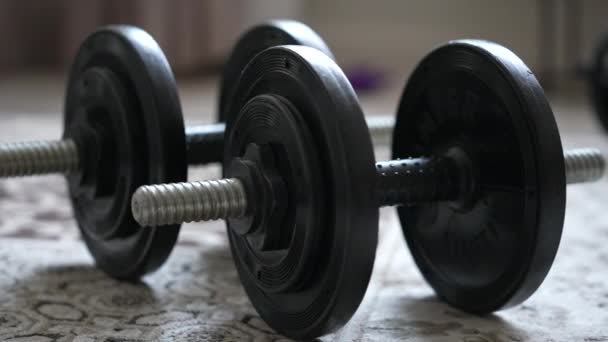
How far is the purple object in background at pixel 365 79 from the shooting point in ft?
10.6

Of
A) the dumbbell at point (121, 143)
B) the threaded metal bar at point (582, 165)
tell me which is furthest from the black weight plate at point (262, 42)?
the threaded metal bar at point (582, 165)

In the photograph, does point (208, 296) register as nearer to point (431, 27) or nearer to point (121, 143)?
point (121, 143)

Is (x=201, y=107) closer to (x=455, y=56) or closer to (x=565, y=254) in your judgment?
(x=565, y=254)

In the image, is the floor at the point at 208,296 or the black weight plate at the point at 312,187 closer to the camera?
the black weight plate at the point at 312,187

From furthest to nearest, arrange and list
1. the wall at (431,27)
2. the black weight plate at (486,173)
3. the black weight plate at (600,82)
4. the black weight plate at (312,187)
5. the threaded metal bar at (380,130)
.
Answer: the wall at (431,27) < the black weight plate at (600,82) < the threaded metal bar at (380,130) < the black weight plate at (486,173) < the black weight plate at (312,187)

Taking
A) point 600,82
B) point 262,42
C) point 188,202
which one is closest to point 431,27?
point 600,82

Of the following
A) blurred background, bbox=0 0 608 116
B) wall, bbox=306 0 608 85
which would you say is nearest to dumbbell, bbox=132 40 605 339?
blurred background, bbox=0 0 608 116

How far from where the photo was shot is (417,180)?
1.07 m

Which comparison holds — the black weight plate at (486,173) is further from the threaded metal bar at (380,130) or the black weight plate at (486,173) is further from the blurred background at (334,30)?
the blurred background at (334,30)

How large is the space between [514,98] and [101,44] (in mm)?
565

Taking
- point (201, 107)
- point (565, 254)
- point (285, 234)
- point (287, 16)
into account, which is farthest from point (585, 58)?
point (285, 234)

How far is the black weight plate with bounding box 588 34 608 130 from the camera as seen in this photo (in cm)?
220

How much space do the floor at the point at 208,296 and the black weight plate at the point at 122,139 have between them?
0.07 metres

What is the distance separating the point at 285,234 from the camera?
0.97 metres
